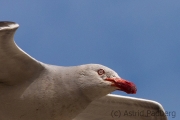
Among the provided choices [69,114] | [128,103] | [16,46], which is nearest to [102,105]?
[128,103]

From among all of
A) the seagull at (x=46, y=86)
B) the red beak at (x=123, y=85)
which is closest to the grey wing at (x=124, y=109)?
the seagull at (x=46, y=86)

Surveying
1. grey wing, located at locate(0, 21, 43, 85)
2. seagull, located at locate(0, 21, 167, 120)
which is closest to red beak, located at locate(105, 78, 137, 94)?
seagull, located at locate(0, 21, 167, 120)

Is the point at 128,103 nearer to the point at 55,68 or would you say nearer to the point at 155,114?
the point at 155,114

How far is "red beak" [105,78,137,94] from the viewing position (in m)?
9.11

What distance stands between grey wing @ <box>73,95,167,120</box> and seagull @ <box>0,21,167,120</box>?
6.50 ft

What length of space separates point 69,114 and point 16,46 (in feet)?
5.67

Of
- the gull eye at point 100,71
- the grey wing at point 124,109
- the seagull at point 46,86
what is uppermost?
the gull eye at point 100,71

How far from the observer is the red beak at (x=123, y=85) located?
911 centimetres

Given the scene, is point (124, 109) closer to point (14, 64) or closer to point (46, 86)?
point (46, 86)

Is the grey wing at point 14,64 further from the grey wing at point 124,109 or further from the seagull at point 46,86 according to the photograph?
the grey wing at point 124,109

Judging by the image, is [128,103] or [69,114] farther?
[128,103]

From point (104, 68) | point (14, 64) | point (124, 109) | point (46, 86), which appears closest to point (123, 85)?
point (104, 68)

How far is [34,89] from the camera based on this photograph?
9.56 metres

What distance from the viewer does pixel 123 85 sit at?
29.9 ft
